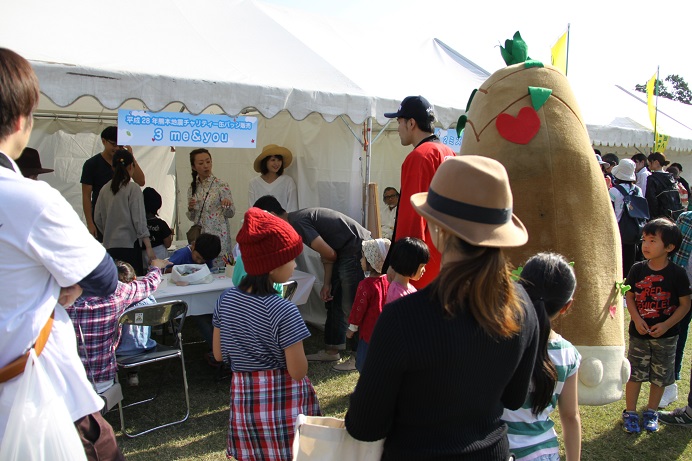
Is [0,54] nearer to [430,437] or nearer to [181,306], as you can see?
[430,437]

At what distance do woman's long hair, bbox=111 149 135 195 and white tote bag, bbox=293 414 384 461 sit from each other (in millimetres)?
4098

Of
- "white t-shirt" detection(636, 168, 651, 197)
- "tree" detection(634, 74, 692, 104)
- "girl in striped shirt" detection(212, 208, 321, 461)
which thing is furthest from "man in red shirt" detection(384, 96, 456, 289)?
"tree" detection(634, 74, 692, 104)

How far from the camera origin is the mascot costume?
255 centimetres

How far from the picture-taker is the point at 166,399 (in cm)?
404

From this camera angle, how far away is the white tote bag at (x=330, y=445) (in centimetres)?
135

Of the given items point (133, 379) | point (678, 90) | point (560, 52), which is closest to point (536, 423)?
point (560, 52)

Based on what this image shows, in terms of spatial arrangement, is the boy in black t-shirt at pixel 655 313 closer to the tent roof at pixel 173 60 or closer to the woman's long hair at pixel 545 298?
the woman's long hair at pixel 545 298

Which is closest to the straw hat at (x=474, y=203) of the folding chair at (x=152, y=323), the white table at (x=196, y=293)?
the folding chair at (x=152, y=323)

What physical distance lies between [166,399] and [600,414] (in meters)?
3.20

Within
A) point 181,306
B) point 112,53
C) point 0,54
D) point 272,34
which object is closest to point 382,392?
point 0,54

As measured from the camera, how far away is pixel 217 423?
12.0ft

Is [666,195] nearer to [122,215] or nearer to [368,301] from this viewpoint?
[368,301]

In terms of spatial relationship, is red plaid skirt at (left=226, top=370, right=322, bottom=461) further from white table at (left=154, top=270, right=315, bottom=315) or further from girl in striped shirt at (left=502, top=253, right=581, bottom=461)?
white table at (left=154, top=270, right=315, bottom=315)

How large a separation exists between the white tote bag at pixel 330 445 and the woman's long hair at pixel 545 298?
0.65 m
